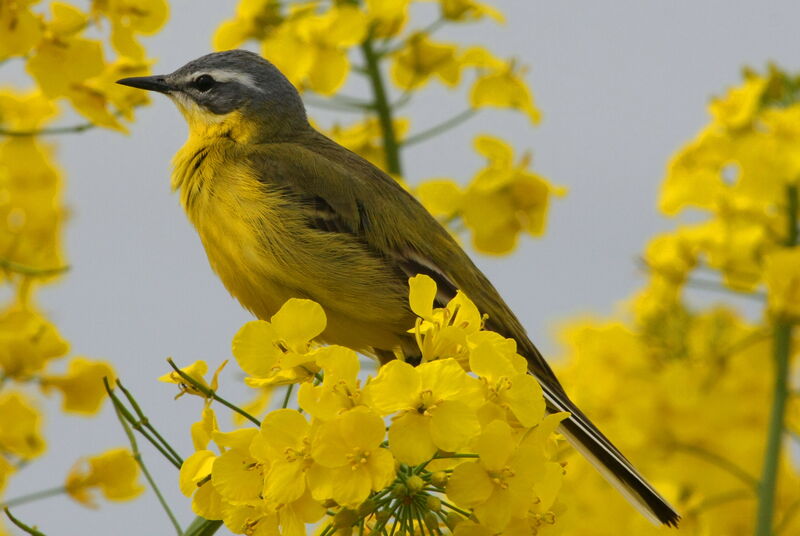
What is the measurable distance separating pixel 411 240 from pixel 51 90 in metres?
1.31

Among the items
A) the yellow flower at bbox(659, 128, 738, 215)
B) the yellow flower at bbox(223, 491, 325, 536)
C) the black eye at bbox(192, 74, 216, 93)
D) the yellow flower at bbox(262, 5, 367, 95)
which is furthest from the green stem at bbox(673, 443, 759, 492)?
the yellow flower at bbox(223, 491, 325, 536)

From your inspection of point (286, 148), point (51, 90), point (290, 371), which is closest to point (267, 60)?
point (286, 148)

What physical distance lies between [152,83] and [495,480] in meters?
3.09

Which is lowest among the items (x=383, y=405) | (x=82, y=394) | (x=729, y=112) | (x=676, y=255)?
(x=383, y=405)

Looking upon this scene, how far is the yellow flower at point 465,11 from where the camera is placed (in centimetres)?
513

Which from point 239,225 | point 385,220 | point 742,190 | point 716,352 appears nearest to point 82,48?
point 239,225

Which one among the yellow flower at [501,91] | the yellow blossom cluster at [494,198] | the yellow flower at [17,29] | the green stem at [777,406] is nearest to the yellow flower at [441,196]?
the yellow blossom cluster at [494,198]

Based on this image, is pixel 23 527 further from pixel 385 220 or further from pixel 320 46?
pixel 320 46

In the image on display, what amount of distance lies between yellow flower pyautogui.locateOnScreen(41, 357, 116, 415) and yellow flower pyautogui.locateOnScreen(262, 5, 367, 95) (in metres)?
1.58

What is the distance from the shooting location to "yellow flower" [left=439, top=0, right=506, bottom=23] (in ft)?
16.8

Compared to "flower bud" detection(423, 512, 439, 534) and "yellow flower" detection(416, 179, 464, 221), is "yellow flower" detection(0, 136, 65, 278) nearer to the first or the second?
"yellow flower" detection(416, 179, 464, 221)

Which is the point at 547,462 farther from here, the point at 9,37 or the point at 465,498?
the point at 9,37

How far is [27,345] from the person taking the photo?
11.4 feet

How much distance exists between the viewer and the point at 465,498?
222 cm
